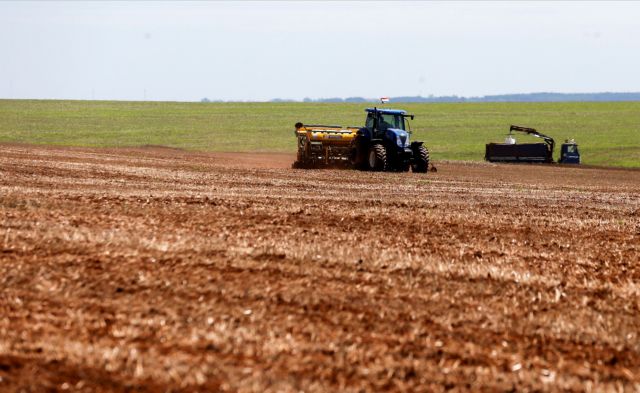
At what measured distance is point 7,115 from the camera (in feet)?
293

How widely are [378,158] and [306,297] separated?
23284mm

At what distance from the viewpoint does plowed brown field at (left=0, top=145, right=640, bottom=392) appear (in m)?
6.34

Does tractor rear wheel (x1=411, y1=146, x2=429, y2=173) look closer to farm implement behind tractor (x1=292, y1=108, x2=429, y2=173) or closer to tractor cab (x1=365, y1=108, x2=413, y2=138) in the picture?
farm implement behind tractor (x1=292, y1=108, x2=429, y2=173)

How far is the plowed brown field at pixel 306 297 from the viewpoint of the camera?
250 inches

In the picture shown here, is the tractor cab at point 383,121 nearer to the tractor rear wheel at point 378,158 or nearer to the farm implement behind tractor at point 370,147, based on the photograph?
the farm implement behind tractor at point 370,147

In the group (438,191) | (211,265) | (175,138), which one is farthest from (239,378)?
(175,138)

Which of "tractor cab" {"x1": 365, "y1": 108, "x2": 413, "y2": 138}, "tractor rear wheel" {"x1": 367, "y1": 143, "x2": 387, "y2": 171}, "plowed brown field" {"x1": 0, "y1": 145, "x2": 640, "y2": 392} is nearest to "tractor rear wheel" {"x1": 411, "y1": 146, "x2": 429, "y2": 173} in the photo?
"tractor cab" {"x1": 365, "y1": 108, "x2": 413, "y2": 138}

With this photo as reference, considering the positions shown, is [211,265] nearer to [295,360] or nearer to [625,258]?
[295,360]

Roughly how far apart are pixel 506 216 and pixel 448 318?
807cm

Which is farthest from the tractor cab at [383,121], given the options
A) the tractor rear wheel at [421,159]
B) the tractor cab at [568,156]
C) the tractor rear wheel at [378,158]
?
the tractor cab at [568,156]

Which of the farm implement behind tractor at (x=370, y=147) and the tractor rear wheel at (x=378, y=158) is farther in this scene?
the farm implement behind tractor at (x=370, y=147)

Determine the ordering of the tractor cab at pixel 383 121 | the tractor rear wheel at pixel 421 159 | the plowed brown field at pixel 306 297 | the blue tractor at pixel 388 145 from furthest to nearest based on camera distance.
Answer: the tractor cab at pixel 383 121
the tractor rear wheel at pixel 421 159
the blue tractor at pixel 388 145
the plowed brown field at pixel 306 297

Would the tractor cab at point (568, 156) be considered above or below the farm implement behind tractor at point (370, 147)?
below

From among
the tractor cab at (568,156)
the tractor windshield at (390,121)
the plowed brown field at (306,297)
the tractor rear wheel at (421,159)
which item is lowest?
the tractor cab at (568,156)
